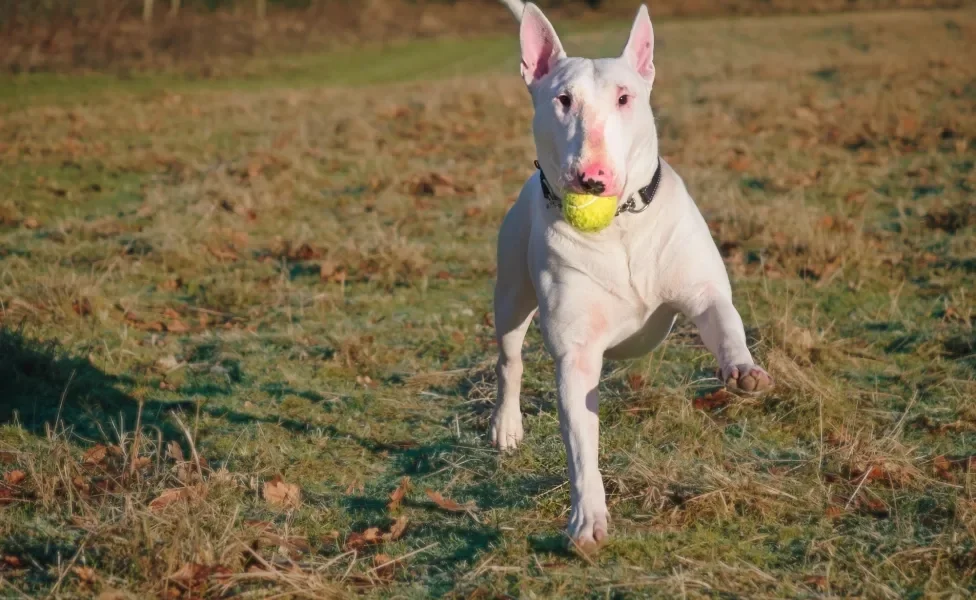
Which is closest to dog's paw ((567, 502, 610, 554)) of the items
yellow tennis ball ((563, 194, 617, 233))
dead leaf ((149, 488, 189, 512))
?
yellow tennis ball ((563, 194, 617, 233))

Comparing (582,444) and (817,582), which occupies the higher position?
(582,444)

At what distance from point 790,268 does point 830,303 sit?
0.60m

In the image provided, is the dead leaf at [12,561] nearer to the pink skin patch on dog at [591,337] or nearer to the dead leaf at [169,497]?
the dead leaf at [169,497]

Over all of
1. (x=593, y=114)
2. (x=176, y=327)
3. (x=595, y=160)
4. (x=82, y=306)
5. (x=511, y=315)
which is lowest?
(x=176, y=327)

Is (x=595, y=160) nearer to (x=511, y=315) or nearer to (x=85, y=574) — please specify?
(x=511, y=315)

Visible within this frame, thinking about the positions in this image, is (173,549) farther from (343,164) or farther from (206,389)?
(343,164)

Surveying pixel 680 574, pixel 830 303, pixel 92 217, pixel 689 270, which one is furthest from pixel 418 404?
pixel 92 217

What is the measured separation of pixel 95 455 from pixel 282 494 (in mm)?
897

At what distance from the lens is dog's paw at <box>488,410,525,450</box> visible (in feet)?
15.3

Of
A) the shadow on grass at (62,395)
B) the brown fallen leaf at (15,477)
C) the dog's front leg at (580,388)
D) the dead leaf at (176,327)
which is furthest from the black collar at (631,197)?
the dead leaf at (176,327)

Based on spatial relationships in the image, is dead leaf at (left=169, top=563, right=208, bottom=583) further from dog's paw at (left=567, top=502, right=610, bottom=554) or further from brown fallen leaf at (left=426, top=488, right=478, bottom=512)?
dog's paw at (left=567, top=502, right=610, bottom=554)

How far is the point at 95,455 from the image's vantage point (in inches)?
178

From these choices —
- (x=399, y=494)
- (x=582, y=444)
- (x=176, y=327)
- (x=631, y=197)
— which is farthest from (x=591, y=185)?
(x=176, y=327)

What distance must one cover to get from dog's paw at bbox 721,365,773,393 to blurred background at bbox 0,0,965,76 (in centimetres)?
2047
